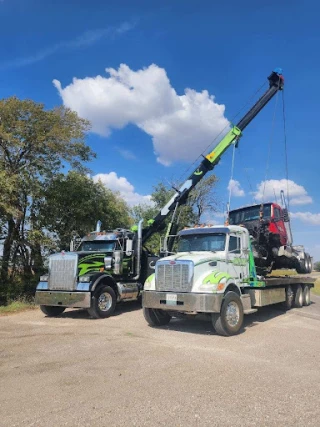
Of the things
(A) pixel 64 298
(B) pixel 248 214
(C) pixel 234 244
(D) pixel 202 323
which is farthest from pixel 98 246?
(B) pixel 248 214

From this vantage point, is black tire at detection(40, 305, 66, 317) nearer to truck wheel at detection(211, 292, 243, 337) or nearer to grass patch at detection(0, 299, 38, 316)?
grass patch at detection(0, 299, 38, 316)

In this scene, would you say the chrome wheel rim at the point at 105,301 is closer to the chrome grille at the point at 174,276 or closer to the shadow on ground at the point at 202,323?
the shadow on ground at the point at 202,323

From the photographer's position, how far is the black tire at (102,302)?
476 inches

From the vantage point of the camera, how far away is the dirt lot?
14.6ft

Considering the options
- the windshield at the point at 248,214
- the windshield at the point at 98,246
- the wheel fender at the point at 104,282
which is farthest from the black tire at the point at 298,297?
the windshield at the point at 98,246

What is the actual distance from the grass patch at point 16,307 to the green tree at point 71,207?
3464 mm

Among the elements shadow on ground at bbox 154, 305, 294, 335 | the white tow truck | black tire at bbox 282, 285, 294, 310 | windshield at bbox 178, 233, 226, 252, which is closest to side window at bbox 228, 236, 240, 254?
the white tow truck

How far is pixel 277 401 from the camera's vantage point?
4910 millimetres

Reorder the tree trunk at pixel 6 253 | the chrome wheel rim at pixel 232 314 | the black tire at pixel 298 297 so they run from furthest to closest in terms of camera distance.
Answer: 1. the tree trunk at pixel 6 253
2. the black tire at pixel 298 297
3. the chrome wheel rim at pixel 232 314

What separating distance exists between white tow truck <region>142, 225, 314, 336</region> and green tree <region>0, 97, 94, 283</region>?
856 centimetres

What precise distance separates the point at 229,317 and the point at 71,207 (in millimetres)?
12422

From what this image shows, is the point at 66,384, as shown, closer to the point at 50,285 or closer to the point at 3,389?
the point at 3,389

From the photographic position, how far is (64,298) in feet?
40.1

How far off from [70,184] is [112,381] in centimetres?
1544
